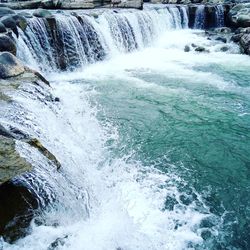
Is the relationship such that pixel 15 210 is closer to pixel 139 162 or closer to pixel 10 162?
pixel 10 162

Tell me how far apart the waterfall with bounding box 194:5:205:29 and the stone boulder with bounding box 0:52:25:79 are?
1610cm

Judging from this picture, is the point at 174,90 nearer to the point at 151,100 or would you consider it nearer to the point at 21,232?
the point at 151,100

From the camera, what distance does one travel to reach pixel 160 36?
1858 cm

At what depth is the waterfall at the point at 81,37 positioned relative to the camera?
37.9ft

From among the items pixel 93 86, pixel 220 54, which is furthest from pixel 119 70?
pixel 220 54

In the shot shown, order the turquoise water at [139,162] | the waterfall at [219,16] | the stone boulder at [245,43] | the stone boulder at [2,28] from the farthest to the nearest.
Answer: the waterfall at [219,16], the stone boulder at [245,43], the stone boulder at [2,28], the turquoise water at [139,162]

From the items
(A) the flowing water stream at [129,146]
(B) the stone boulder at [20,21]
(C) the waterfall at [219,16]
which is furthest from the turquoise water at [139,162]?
(C) the waterfall at [219,16]

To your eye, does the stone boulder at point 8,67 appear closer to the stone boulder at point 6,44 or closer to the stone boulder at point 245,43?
the stone boulder at point 6,44

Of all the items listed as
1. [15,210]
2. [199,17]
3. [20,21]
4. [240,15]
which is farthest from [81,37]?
[240,15]

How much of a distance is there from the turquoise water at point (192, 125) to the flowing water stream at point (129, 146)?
0.03 meters

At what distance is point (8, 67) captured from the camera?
24.9 ft

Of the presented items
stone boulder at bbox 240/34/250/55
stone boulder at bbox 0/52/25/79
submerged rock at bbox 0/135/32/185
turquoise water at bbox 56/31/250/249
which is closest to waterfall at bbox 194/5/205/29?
stone boulder at bbox 240/34/250/55

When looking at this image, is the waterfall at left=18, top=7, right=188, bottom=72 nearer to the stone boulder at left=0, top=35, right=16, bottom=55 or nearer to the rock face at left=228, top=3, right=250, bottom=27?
the stone boulder at left=0, top=35, right=16, bottom=55

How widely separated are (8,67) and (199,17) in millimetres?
16775
